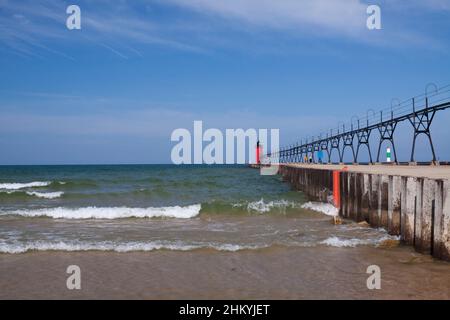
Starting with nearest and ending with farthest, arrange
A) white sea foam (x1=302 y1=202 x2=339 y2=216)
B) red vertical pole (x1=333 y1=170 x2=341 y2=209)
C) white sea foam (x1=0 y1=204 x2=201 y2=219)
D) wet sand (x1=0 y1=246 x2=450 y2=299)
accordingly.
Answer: wet sand (x1=0 y1=246 x2=450 y2=299) < white sea foam (x1=302 y1=202 x2=339 y2=216) < red vertical pole (x1=333 y1=170 x2=341 y2=209) < white sea foam (x1=0 y1=204 x2=201 y2=219)

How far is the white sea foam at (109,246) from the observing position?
10.6m

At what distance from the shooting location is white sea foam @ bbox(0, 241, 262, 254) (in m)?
10.6

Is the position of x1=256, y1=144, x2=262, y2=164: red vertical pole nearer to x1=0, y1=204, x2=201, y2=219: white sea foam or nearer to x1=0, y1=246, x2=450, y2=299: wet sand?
x1=0, y1=204, x2=201, y2=219: white sea foam

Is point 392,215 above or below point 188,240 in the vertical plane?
above

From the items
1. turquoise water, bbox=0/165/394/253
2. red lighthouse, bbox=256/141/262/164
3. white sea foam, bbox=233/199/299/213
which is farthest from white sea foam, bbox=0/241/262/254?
red lighthouse, bbox=256/141/262/164

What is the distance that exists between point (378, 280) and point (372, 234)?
4.78 m

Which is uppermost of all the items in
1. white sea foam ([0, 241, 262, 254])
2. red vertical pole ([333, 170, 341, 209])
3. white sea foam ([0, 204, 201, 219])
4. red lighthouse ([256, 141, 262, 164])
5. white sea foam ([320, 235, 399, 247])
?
red lighthouse ([256, 141, 262, 164])

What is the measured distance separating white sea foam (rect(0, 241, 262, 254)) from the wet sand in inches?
13.0

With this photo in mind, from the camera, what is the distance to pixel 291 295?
6.93 m

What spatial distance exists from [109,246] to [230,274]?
159 inches

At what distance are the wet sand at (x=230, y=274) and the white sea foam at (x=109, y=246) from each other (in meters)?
0.33

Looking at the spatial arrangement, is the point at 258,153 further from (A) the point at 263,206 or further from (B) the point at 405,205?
(B) the point at 405,205
